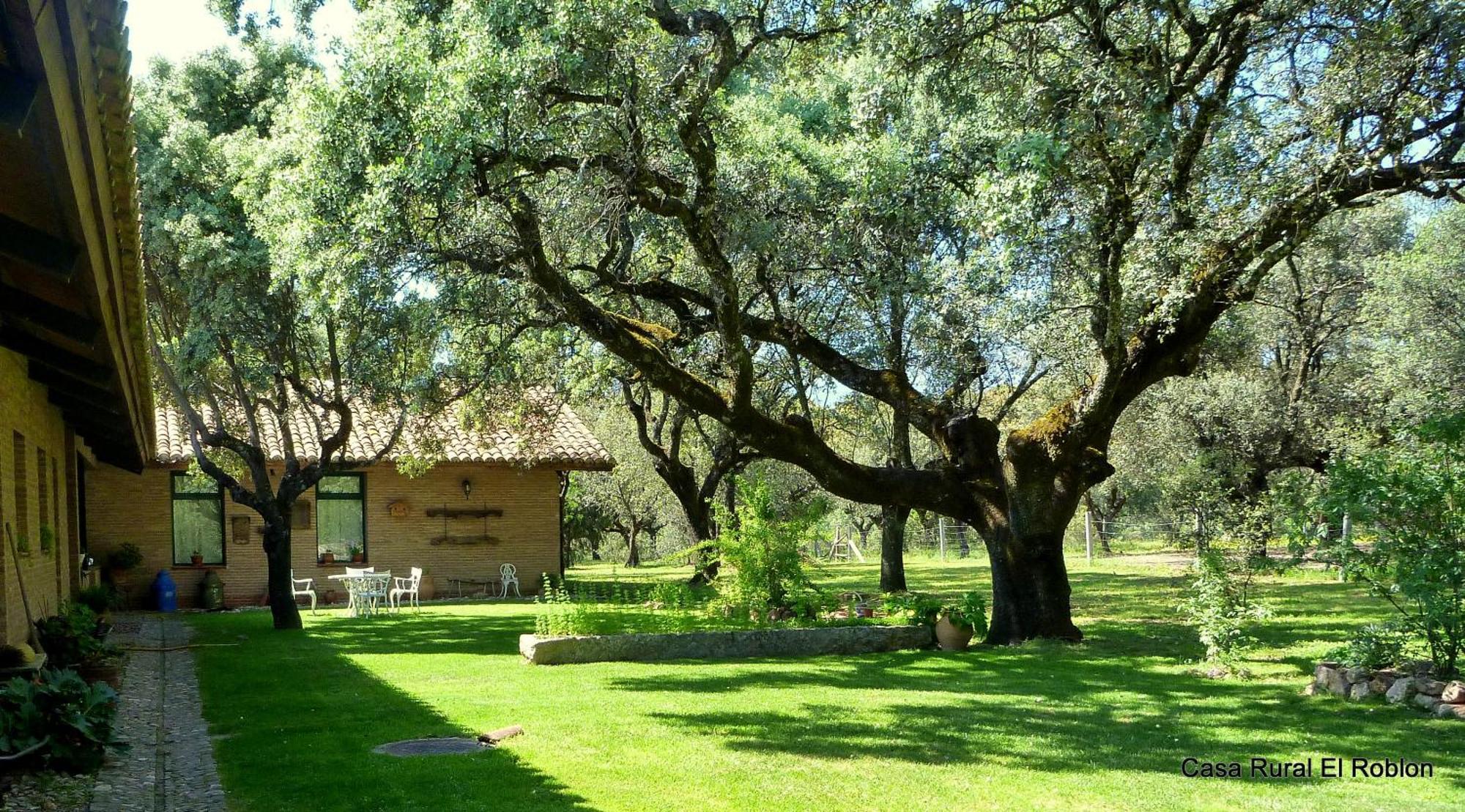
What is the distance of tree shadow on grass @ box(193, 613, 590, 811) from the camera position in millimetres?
6457

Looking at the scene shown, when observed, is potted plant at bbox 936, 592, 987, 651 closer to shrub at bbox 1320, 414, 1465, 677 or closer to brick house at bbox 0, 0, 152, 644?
shrub at bbox 1320, 414, 1465, 677

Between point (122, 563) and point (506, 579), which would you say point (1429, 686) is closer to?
point (506, 579)

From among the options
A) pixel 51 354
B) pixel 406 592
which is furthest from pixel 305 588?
pixel 51 354

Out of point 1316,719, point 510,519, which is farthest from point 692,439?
point 1316,719

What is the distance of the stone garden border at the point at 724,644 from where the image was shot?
12.6 metres

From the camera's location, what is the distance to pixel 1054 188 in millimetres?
10719

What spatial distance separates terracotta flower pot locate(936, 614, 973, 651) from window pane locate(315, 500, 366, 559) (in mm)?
14568

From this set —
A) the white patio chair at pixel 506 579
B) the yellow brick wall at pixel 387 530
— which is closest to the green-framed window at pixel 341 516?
the yellow brick wall at pixel 387 530

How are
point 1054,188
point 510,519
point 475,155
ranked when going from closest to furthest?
point 475,155 < point 1054,188 < point 510,519

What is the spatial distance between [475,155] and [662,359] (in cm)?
355

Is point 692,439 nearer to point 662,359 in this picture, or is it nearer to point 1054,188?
point 662,359

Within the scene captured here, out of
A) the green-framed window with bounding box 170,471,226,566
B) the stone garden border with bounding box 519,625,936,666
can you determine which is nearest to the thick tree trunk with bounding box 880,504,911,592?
the stone garden border with bounding box 519,625,936,666

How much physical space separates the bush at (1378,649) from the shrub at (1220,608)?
116 centimetres

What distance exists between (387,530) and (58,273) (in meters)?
19.4
